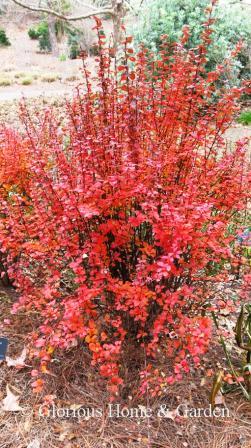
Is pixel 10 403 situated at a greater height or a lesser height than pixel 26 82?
lesser

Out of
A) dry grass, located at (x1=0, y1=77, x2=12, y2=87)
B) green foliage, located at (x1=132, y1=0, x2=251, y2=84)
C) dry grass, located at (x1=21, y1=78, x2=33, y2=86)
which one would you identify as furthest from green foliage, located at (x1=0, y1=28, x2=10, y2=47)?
green foliage, located at (x1=132, y1=0, x2=251, y2=84)

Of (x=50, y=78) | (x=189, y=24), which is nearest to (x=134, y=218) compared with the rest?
(x=189, y=24)

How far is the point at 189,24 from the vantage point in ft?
29.4

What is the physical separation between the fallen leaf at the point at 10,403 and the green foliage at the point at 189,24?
26.4 feet

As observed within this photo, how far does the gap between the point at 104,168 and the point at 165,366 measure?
1.48 m

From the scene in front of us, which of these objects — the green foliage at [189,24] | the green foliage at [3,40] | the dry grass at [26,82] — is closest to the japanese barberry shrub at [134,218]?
the green foliage at [189,24]

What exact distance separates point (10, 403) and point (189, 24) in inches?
342

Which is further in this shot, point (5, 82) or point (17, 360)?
point (5, 82)

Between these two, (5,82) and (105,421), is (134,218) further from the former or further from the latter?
(5,82)

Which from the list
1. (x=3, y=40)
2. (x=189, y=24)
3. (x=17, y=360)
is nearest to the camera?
(x=17, y=360)

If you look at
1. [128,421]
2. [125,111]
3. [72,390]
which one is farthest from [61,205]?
[128,421]

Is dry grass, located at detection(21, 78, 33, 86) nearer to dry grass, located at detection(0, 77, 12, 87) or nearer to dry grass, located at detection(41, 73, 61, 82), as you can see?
dry grass, located at detection(0, 77, 12, 87)

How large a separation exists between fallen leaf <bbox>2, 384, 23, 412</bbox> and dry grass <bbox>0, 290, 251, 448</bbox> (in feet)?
0.10

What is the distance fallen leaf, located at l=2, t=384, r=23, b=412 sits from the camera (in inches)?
105
